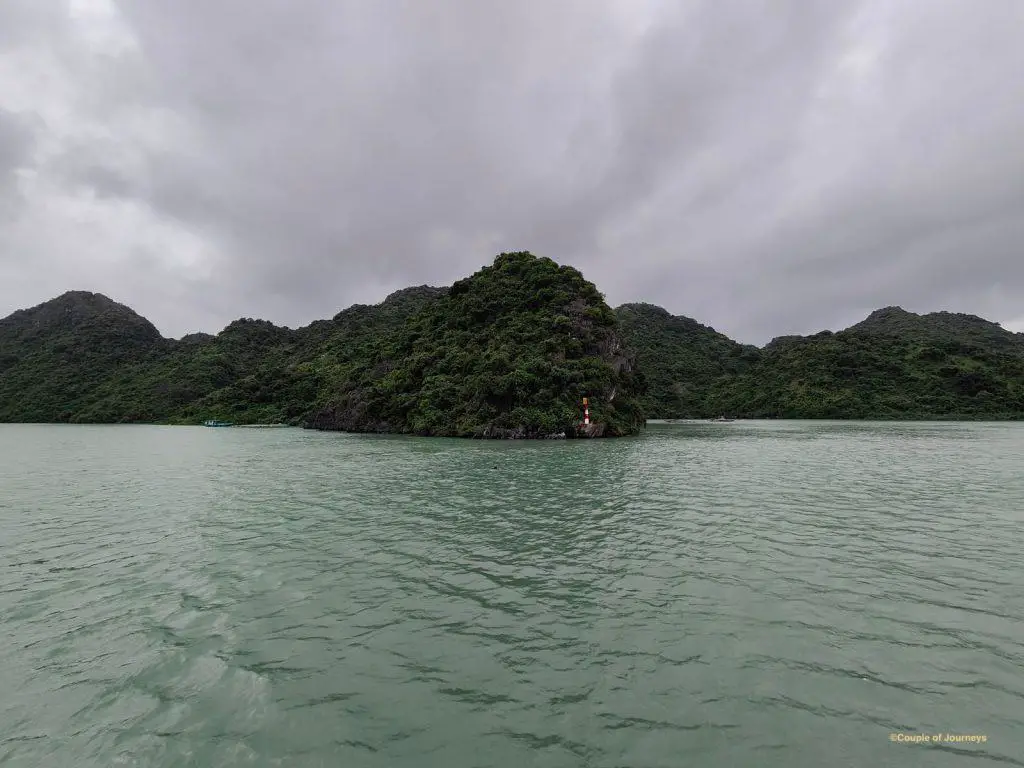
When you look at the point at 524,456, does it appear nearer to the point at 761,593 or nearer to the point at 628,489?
the point at 628,489

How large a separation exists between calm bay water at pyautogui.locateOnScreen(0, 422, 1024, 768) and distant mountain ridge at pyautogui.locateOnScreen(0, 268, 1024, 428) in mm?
52459

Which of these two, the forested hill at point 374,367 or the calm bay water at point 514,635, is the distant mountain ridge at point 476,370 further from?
the calm bay water at point 514,635

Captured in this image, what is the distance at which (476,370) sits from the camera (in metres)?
81.5

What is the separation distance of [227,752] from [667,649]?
5.98m

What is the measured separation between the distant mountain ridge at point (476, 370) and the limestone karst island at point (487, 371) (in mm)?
452

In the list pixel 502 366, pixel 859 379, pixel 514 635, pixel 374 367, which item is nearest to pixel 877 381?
pixel 859 379

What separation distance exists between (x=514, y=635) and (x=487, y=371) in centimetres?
6914

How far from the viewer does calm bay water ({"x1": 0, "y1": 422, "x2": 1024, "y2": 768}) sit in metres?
5.43

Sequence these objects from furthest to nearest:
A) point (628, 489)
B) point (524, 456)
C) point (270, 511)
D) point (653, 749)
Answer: point (524, 456)
point (628, 489)
point (270, 511)
point (653, 749)

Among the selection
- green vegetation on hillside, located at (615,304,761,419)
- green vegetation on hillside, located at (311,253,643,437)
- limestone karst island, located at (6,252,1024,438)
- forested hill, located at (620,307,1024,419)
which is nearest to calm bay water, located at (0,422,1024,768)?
green vegetation on hillside, located at (311,253,643,437)

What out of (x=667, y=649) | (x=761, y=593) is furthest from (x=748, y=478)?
(x=667, y=649)

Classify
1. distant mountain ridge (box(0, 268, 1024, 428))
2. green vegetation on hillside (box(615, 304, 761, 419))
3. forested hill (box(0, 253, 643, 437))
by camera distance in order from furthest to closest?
green vegetation on hillside (box(615, 304, 761, 419))
distant mountain ridge (box(0, 268, 1024, 428))
forested hill (box(0, 253, 643, 437))

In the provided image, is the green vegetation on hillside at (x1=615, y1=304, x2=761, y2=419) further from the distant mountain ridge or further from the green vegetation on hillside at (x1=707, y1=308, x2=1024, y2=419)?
the green vegetation on hillside at (x1=707, y1=308, x2=1024, y2=419)

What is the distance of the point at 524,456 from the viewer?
1602 inches
